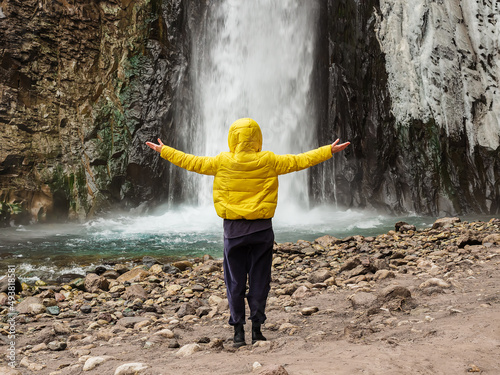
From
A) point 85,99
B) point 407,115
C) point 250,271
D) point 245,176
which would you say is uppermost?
point 85,99

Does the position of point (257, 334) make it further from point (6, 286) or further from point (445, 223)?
point (445, 223)

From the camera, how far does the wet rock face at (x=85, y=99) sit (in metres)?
15.3

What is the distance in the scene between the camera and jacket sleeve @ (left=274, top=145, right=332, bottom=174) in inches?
135

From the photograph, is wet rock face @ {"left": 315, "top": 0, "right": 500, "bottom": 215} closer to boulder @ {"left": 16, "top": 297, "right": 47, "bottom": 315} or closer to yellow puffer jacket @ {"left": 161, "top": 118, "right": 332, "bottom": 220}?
yellow puffer jacket @ {"left": 161, "top": 118, "right": 332, "bottom": 220}

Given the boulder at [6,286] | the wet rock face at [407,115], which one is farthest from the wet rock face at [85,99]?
the boulder at [6,286]

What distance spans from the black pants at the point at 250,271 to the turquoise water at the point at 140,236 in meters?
5.26

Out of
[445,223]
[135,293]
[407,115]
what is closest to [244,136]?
[135,293]

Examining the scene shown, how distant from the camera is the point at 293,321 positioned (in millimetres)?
3891

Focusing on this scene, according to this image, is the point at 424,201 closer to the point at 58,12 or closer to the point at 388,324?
the point at 388,324

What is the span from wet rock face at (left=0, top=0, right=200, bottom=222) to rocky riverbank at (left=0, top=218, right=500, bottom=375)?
33.0 ft

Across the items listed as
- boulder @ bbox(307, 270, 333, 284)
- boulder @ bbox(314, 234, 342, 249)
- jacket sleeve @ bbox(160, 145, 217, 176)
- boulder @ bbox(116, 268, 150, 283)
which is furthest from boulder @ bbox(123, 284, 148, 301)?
boulder @ bbox(314, 234, 342, 249)

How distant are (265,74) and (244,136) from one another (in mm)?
16379

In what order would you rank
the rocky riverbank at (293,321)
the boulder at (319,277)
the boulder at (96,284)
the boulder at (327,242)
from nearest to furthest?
the rocky riverbank at (293,321), the boulder at (319,277), the boulder at (96,284), the boulder at (327,242)

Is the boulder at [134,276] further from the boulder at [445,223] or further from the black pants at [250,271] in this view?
the boulder at [445,223]
